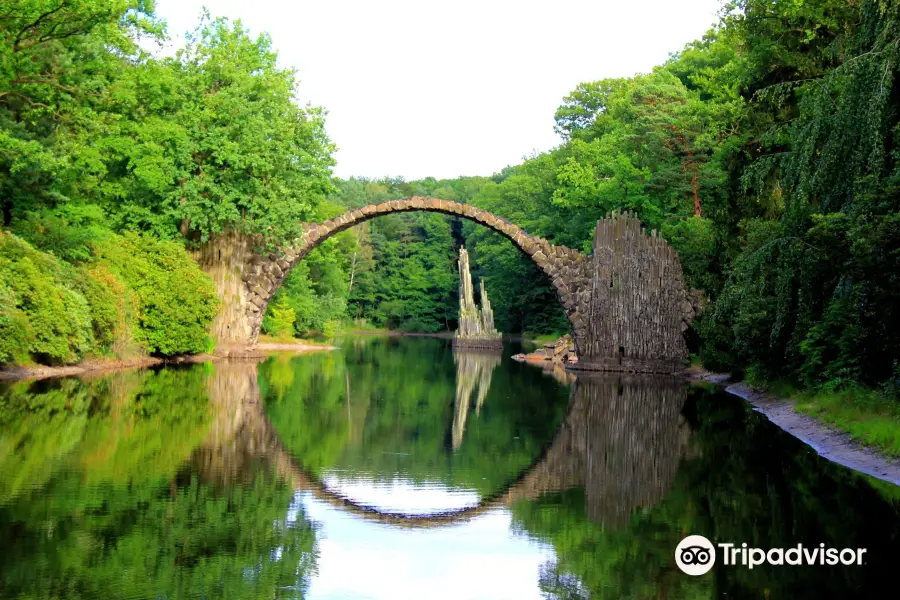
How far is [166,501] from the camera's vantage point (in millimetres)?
9070

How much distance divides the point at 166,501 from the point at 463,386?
1724 cm

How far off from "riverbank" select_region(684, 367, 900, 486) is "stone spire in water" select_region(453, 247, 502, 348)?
26476 mm

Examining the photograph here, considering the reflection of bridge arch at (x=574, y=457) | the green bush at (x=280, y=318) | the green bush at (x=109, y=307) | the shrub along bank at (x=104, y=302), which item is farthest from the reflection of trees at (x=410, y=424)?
the green bush at (x=280, y=318)

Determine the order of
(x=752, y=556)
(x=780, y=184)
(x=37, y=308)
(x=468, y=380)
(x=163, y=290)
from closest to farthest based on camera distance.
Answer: (x=752, y=556) → (x=780, y=184) → (x=37, y=308) → (x=163, y=290) → (x=468, y=380)

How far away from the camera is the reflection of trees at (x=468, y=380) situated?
679 inches

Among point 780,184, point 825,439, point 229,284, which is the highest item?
point 780,184

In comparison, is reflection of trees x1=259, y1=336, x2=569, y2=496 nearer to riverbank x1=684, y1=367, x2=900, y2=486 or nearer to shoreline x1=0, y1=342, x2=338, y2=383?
shoreline x1=0, y1=342, x2=338, y2=383

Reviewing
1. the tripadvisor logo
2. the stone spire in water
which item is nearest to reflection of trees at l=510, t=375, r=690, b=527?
the tripadvisor logo

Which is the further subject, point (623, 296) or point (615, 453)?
point (623, 296)

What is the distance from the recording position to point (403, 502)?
9914mm

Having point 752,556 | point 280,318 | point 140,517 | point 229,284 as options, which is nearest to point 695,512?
point 752,556

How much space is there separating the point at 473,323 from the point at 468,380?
821 inches

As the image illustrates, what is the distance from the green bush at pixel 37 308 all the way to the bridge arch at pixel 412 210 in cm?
950

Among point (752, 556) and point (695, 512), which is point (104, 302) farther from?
point (752, 556)
